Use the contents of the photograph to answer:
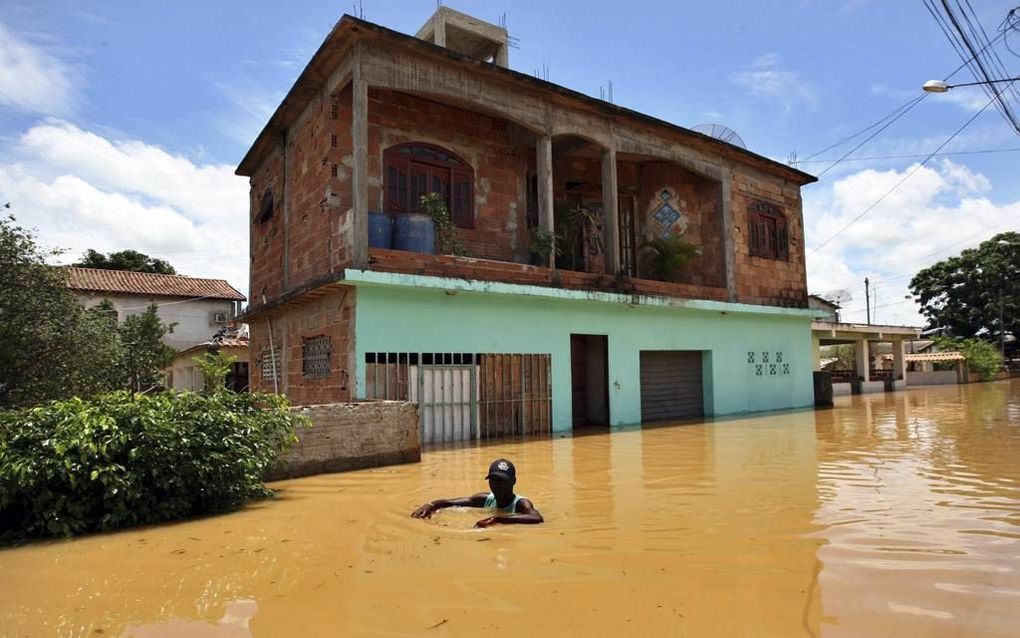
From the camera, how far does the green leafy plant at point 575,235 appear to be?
1458cm

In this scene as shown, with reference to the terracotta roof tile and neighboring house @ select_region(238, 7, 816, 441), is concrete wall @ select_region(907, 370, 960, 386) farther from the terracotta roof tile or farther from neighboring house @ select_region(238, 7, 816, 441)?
the terracotta roof tile

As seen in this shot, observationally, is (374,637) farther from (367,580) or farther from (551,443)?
(551,443)

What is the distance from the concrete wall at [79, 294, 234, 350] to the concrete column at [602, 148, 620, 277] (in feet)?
74.6

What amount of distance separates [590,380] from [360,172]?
7.10m

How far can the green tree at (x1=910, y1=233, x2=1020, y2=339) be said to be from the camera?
139 ft

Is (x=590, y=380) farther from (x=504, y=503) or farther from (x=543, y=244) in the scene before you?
(x=504, y=503)

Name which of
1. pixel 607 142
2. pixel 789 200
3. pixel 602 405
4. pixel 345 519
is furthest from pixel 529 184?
pixel 345 519

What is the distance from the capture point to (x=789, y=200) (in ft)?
63.7

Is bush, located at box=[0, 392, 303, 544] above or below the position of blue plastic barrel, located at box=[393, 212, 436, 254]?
below

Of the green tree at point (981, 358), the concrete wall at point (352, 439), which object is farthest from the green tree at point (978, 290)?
the concrete wall at point (352, 439)

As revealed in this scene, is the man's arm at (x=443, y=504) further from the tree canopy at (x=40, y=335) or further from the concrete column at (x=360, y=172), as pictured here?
the tree canopy at (x=40, y=335)

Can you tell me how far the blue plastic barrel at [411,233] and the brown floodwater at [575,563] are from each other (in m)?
4.79

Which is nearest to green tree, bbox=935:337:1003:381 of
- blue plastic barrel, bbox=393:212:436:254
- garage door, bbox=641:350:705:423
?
garage door, bbox=641:350:705:423

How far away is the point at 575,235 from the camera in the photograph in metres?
14.8
